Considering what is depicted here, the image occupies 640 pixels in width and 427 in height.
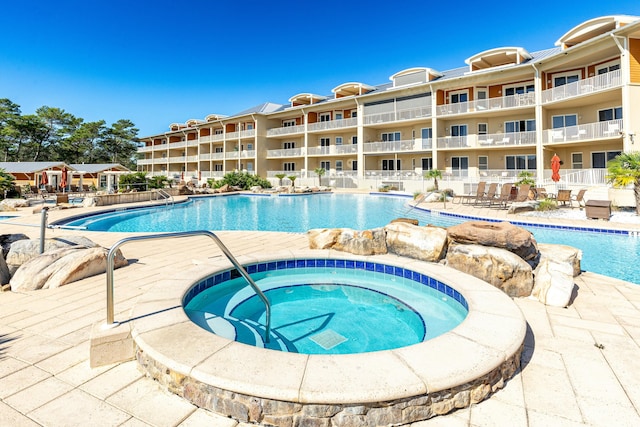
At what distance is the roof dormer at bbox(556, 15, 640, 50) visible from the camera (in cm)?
1534

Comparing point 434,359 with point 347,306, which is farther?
point 347,306

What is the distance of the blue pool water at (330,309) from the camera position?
3.64 meters

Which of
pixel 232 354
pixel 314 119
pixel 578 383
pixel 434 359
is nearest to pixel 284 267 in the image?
pixel 232 354

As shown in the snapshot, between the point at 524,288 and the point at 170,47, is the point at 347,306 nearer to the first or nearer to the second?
the point at 524,288

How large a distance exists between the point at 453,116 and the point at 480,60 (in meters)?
3.81

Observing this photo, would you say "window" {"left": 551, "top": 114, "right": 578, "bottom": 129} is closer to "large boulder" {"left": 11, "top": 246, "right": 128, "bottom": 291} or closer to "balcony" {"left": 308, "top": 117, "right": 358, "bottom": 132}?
"balcony" {"left": 308, "top": 117, "right": 358, "bottom": 132}

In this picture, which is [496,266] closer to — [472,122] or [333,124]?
[472,122]

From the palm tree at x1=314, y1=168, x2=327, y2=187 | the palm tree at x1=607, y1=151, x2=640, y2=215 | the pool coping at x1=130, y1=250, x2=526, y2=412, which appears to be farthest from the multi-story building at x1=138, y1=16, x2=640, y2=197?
the pool coping at x1=130, y1=250, x2=526, y2=412

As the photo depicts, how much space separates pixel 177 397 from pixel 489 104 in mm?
24633

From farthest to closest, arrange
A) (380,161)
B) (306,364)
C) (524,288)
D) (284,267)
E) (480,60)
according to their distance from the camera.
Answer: (380,161)
(480,60)
(284,267)
(524,288)
(306,364)

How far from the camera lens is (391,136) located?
28531mm

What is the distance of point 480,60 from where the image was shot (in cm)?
2197

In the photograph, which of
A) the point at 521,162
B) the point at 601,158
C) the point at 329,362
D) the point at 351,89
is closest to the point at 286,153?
the point at 351,89

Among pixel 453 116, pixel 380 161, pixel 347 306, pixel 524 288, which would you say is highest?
pixel 453 116
